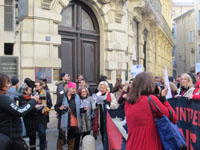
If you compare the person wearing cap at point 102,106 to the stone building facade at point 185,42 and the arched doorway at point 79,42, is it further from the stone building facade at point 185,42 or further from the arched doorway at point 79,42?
the stone building facade at point 185,42

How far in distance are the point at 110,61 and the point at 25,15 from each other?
15.0ft

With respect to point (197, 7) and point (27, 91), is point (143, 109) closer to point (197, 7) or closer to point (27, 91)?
point (27, 91)

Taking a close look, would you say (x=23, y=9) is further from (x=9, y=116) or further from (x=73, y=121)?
(x=9, y=116)

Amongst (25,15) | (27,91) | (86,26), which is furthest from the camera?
(86,26)

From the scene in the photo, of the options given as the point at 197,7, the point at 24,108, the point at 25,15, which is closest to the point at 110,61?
the point at 25,15

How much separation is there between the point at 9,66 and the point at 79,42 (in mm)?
3469

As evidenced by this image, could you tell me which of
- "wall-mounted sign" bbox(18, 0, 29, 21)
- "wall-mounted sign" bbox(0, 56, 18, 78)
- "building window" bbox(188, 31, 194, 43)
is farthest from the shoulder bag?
"building window" bbox(188, 31, 194, 43)

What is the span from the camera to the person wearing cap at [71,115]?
21.3 ft

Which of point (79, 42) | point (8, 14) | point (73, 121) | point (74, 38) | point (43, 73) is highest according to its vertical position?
point (8, 14)

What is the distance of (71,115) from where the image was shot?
658cm

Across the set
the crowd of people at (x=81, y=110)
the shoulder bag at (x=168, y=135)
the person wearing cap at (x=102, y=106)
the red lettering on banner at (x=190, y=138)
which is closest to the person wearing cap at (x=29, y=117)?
the crowd of people at (x=81, y=110)

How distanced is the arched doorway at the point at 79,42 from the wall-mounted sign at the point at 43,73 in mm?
1345

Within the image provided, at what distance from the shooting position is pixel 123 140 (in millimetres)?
5562

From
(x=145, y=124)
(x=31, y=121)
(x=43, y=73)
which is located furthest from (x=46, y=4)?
(x=145, y=124)
